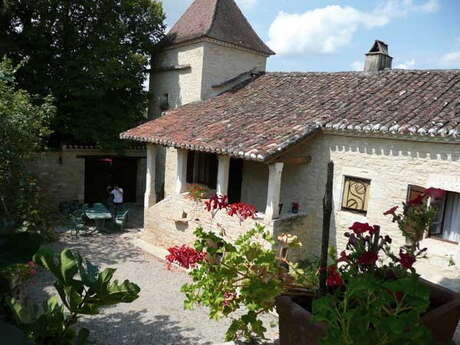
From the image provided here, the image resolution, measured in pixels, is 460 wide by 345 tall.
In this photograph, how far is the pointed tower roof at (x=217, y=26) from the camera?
15180 millimetres

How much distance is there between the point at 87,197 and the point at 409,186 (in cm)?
1303

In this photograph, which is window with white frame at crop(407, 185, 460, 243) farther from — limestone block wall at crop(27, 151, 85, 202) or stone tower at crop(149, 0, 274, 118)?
limestone block wall at crop(27, 151, 85, 202)

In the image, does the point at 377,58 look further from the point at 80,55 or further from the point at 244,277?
the point at 80,55

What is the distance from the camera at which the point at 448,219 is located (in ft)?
27.5

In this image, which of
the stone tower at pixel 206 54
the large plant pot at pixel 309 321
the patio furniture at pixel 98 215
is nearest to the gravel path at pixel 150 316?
the patio furniture at pixel 98 215

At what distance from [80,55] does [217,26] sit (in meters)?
5.66

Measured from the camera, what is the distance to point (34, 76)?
14.9m

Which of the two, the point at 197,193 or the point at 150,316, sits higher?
the point at 197,193

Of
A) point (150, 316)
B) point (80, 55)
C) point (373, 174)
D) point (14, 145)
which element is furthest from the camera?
point (80, 55)

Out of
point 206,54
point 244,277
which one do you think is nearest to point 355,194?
point 244,277

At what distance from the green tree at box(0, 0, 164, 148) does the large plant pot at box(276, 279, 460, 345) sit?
13.5m

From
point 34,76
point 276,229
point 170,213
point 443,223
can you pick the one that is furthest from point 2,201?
point 443,223

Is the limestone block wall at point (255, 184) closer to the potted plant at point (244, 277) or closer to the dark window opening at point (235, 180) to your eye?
the dark window opening at point (235, 180)

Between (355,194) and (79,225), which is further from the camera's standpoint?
(79,225)
